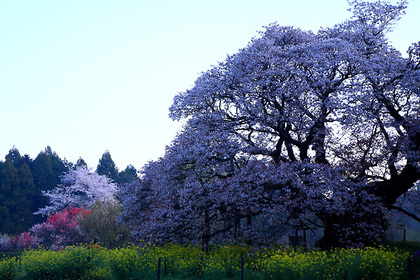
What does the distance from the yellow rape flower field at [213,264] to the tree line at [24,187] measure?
35.9m

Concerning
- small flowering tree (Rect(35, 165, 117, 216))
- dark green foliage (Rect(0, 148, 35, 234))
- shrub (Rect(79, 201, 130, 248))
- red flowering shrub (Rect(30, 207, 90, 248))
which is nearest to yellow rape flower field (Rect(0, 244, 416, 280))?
shrub (Rect(79, 201, 130, 248))

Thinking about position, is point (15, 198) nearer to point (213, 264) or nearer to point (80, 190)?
point (80, 190)

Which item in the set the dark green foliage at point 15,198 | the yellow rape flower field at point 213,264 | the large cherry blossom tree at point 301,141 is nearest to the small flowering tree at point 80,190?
the dark green foliage at point 15,198

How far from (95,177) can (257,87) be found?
48.7 metres

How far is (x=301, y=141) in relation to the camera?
2261cm

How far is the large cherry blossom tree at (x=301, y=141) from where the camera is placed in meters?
18.5

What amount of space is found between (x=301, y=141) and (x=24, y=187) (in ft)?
179

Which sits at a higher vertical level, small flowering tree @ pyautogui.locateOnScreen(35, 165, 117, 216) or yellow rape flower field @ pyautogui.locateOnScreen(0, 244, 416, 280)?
small flowering tree @ pyautogui.locateOnScreen(35, 165, 117, 216)

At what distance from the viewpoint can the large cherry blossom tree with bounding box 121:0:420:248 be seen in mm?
18484

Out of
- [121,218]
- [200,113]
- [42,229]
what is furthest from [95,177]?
[200,113]

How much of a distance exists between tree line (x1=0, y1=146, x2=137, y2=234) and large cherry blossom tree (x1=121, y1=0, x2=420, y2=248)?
126 feet

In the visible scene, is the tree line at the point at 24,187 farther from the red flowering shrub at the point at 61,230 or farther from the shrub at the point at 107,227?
the shrub at the point at 107,227

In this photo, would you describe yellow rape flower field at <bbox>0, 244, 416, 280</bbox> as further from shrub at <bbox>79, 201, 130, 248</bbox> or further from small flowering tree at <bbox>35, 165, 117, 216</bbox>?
small flowering tree at <bbox>35, 165, 117, 216</bbox>

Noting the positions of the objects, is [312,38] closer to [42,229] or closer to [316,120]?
[316,120]
